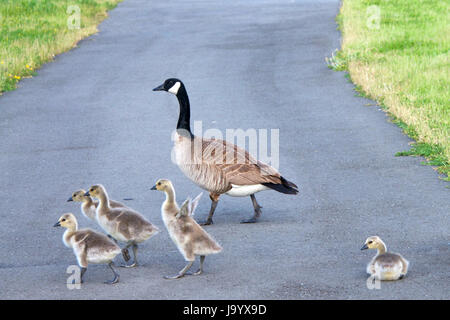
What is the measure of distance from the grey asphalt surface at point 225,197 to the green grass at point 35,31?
47cm

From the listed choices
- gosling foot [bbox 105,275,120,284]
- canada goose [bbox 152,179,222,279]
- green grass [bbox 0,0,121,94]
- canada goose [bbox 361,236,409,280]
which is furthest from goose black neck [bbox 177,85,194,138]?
green grass [bbox 0,0,121,94]

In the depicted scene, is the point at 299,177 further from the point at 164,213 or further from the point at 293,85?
the point at 293,85

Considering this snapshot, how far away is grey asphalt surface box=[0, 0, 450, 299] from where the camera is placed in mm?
7535

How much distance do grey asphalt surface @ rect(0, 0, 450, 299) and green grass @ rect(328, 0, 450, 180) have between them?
0.39m

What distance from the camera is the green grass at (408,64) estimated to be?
13375 mm

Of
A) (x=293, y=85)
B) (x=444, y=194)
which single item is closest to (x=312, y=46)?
(x=293, y=85)

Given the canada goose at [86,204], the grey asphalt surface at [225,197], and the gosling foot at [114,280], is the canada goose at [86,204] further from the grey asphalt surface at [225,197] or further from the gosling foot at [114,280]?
the gosling foot at [114,280]

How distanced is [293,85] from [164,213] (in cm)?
1111

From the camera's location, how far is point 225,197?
36.4 feet

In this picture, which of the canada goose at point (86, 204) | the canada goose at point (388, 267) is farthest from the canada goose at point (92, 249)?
the canada goose at point (388, 267)

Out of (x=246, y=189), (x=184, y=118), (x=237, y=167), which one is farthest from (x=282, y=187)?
(x=184, y=118)

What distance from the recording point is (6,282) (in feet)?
24.9
